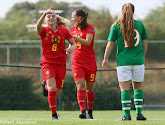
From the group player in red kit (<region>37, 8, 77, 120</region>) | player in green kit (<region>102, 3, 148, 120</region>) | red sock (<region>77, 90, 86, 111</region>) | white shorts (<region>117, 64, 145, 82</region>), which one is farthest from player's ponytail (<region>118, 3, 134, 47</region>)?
red sock (<region>77, 90, 86, 111</region>)

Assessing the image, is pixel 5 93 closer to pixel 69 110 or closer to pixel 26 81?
pixel 26 81

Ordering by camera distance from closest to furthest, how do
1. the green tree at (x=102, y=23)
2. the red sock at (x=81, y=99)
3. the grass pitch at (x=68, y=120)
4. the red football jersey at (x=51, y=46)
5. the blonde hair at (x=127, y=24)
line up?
the grass pitch at (x=68, y=120), the blonde hair at (x=127, y=24), the red football jersey at (x=51, y=46), the red sock at (x=81, y=99), the green tree at (x=102, y=23)

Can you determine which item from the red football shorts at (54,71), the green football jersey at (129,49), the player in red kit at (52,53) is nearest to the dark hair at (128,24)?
the green football jersey at (129,49)

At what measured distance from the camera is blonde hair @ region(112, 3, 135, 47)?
7.93 m

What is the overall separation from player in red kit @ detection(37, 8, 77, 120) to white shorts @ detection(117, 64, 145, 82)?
1.04m

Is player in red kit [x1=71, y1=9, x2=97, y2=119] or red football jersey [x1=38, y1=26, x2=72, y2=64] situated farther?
player in red kit [x1=71, y1=9, x2=97, y2=119]

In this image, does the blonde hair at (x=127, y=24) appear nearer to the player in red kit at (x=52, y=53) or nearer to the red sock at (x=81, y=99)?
the player in red kit at (x=52, y=53)

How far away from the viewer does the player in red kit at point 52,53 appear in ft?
27.1

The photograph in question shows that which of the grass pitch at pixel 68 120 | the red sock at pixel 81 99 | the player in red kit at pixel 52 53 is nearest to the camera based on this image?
the grass pitch at pixel 68 120

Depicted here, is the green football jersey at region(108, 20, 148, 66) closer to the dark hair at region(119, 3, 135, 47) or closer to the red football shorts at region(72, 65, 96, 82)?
the dark hair at region(119, 3, 135, 47)

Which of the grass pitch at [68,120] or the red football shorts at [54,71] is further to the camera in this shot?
the red football shorts at [54,71]

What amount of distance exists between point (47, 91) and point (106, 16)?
34432 mm

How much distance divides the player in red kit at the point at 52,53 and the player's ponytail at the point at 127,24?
1081 millimetres

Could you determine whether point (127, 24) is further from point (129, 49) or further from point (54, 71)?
point (54, 71)
